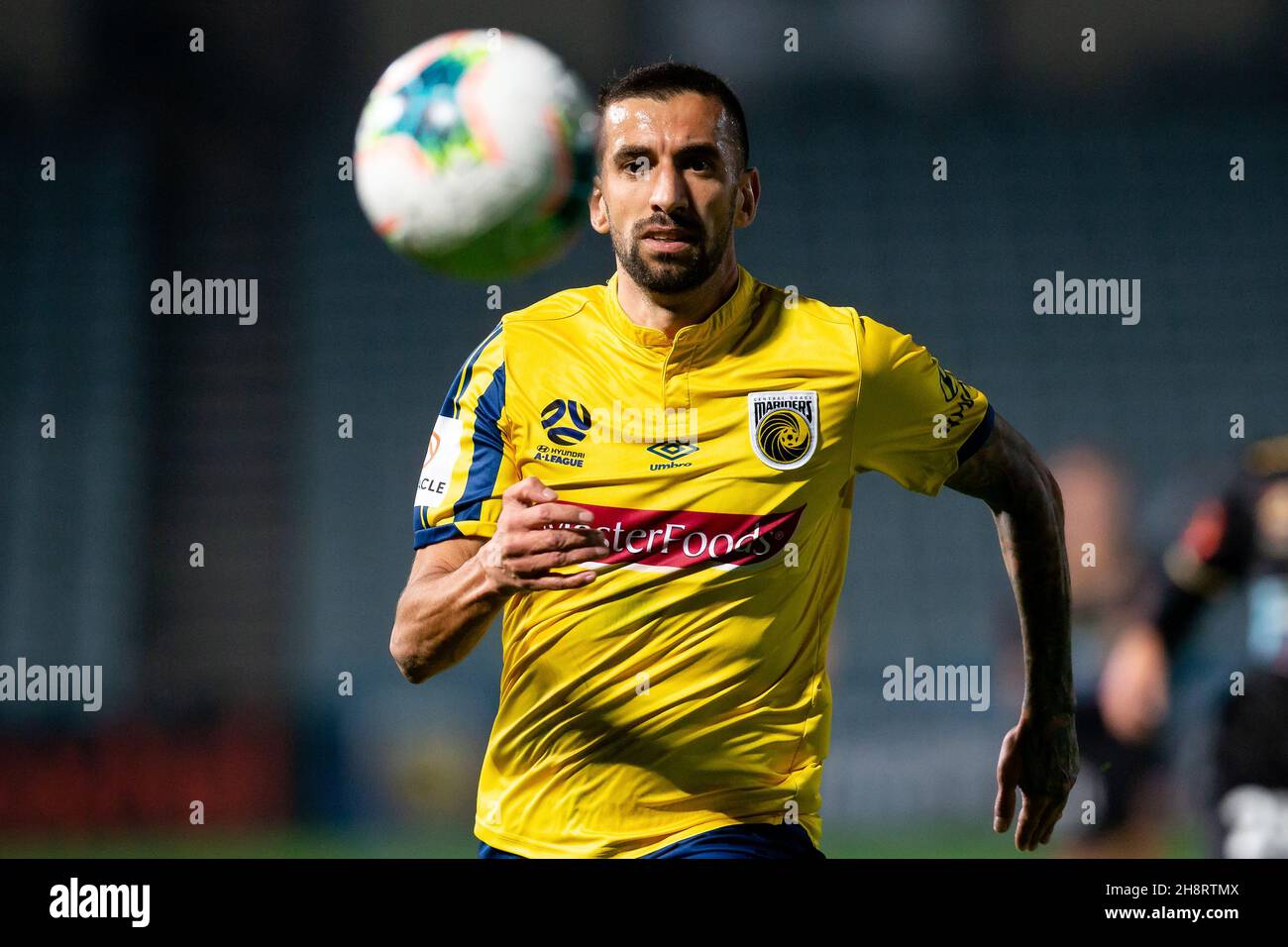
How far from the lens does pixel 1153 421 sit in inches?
376

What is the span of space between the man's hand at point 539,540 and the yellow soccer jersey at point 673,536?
36 cm

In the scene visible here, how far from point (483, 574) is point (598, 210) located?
86 centimetres

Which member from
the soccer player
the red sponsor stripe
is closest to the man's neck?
the soccer player

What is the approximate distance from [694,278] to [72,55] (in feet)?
27.7

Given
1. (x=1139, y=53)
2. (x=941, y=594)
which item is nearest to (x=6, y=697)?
(x=941, y=594)

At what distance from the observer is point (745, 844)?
258 centimetres

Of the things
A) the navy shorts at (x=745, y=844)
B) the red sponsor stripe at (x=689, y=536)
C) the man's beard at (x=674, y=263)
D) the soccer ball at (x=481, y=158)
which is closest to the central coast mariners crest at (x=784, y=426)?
the red sponsor stripe at (x=689, y=536)

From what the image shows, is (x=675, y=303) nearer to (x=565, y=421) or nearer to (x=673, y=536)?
(x=565, y=421)

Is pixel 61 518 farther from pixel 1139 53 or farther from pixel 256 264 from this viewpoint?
pixel 1139 53

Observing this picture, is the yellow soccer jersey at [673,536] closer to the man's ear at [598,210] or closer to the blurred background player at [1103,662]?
the man's ear at [598,210]

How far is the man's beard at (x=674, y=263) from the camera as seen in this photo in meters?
2.71

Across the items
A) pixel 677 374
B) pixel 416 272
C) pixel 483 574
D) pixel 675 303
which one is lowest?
pixel 483 574

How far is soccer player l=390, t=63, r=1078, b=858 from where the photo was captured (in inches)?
104

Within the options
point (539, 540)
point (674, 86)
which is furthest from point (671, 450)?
point (674, 86)
